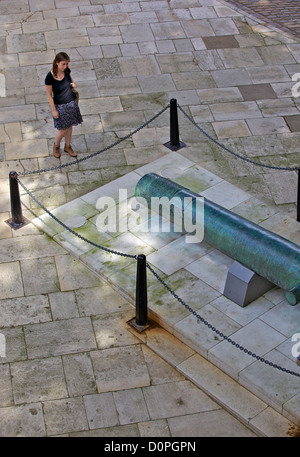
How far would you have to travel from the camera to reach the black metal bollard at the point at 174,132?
11576 mm

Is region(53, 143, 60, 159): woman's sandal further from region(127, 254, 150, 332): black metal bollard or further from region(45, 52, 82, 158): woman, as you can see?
region(127, 254, 150, 332): black metal bollard

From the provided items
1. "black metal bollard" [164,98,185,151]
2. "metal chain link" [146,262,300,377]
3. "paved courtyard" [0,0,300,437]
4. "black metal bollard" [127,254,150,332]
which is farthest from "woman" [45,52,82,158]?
"black metal bollard" [127,254,150,332]

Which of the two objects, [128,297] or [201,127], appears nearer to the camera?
[128,297]

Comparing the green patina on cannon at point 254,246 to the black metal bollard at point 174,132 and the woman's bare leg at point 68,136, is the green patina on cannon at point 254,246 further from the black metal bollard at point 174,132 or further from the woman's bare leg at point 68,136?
the woman's bare leg at point 68,136

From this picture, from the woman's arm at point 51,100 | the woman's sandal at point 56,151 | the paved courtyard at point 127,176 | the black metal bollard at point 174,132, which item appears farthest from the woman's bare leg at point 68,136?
the black metal bollard at point 174,132

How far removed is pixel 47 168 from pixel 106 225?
1785 millimetres

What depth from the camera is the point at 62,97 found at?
36.4 ft

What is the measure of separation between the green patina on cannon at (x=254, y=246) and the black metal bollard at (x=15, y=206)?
2.03 meters

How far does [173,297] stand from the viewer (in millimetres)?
9234

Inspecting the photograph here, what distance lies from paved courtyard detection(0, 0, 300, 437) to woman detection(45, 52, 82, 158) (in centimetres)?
67

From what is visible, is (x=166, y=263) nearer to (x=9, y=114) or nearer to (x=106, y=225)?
(x=106, y=225)

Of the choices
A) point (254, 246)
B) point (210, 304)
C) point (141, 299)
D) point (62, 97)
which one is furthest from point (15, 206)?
point (254, 246)
